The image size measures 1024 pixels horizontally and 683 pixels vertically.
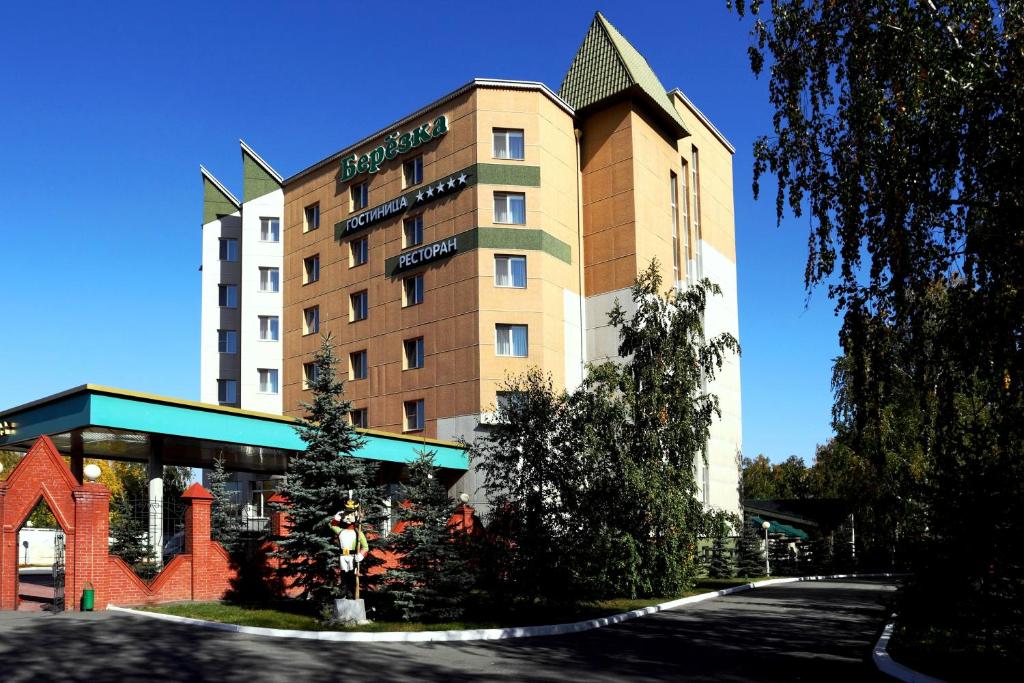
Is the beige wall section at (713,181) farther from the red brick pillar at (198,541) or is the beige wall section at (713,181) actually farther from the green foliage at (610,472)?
the red brick pillar at (198,541)

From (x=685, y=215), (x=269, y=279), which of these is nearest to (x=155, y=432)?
(x=269, y=279)

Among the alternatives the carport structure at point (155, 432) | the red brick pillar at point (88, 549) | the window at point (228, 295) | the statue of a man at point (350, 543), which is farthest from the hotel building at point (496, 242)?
the red brick pillar at point (88, 549)

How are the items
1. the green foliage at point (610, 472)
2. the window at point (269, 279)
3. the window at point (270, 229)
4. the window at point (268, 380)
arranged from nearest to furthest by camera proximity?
the green foliage at point (610, 472), the window at point (268, 380), the window at point (269, 279), the window at point (270, 229)

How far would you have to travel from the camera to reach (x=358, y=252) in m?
46.2

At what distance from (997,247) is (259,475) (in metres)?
40.9

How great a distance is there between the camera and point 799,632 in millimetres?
18891

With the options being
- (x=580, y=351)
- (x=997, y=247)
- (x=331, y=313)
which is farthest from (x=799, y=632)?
(x=331, y=313)

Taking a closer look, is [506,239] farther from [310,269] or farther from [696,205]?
[310,269]

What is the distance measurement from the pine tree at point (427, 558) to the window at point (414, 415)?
811 inches

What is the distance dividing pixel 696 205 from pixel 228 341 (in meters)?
29.3

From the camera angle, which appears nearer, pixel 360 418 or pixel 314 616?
pixel 314 616

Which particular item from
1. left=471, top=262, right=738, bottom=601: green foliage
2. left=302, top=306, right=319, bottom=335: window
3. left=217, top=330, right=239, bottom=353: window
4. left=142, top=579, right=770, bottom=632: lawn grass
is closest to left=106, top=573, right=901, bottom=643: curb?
left=142, top=579, right=770, bottom=632: lawn grass

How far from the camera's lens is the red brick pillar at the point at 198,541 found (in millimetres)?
23078

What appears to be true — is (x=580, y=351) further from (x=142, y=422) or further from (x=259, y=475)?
(x=142, y=422)
